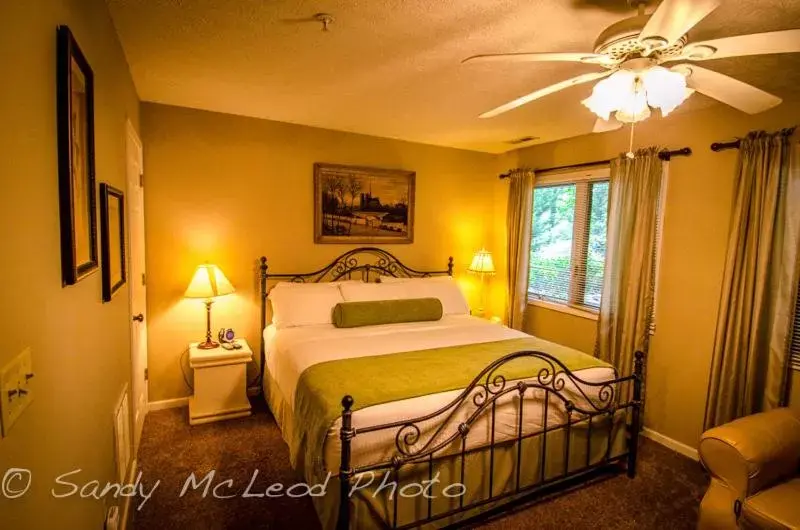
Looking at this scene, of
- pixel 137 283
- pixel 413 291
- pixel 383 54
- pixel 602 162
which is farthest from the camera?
pixel 413 291

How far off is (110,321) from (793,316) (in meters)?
3.62

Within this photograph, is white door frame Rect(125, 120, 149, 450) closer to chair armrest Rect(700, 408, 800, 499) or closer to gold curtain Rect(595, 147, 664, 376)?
chair armrest Rect(700, 408, 800, 499)

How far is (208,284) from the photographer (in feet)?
10.6

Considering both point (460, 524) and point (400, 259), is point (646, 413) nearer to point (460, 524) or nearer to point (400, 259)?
point (460, 524)

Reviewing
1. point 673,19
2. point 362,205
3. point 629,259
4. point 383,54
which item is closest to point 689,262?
point 629,259

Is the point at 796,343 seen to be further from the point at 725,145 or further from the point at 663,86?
the point at 663,86

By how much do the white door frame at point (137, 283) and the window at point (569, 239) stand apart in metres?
3.50

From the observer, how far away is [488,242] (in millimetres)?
4965

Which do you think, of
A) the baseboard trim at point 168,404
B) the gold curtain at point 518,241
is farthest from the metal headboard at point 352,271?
the gold curtain at point 518,241

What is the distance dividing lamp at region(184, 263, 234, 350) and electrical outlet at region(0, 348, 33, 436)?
244cm

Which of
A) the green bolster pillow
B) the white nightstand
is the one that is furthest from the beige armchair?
the white nightstand

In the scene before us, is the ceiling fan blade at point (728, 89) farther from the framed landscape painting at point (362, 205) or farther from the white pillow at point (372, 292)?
the framed landscape painting at point (362, 205)

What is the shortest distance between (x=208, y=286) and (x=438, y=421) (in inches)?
82.7

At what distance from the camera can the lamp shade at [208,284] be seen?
3.21m
